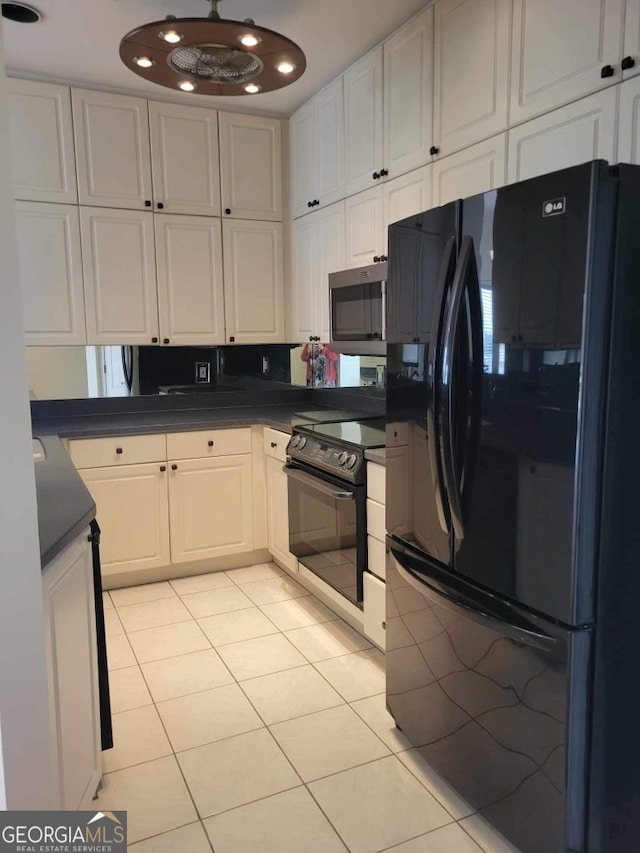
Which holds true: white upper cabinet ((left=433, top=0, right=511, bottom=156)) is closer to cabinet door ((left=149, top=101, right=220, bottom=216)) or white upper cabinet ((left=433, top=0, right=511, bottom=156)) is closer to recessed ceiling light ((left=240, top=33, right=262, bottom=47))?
recessed ceiling light ((left=240, top=33, right=262, bottom=47))

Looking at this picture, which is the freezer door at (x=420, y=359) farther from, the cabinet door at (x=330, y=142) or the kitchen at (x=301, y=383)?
the cabinet door at (x=330, y=142)

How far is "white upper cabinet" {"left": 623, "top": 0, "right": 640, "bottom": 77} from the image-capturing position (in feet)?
5.50

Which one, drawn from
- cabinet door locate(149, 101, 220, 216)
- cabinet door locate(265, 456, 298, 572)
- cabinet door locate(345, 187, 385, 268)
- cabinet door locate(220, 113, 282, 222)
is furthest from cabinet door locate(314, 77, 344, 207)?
cabinet door locate(265, 456, 298, 572)

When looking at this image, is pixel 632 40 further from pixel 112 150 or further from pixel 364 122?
pixel 112 150

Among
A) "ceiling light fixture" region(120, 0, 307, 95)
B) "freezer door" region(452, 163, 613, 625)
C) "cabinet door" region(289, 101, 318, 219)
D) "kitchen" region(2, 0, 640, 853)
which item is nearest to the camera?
"freezer door" region(452, 163, 613, 625)

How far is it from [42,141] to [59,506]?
2.39 m

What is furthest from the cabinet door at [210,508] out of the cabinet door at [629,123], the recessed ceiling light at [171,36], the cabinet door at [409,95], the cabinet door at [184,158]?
the cabinet door at [629,123]

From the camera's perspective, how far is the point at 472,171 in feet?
7.59

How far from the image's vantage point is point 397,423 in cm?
198

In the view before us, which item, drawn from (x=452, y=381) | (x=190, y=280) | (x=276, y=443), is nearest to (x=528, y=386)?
(x=452, y=381)

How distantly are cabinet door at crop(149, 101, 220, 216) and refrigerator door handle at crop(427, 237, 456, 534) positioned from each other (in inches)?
92.7

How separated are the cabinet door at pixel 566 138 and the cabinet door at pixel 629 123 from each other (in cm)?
3

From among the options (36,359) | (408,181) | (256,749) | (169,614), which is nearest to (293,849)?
(256,749)

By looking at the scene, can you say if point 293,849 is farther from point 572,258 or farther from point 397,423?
point 572,258
